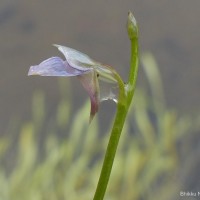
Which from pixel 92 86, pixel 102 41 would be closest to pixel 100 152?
pixel 102 41

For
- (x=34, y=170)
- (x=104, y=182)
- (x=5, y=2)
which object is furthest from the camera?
(x=5, y=2)

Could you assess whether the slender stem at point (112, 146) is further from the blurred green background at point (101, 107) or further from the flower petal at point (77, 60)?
the blurred green background at point (101, 107)

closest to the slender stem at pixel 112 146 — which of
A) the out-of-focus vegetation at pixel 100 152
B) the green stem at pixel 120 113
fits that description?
the green stem at pixel 120 113

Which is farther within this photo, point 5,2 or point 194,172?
point 5,2

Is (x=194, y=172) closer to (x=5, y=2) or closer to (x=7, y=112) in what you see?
(x=7, y=112)

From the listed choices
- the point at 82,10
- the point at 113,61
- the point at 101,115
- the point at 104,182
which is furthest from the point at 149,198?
the point at 104,182

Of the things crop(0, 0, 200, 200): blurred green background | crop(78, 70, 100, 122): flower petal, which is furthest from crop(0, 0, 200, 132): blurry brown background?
crop(78, 70, 100, 122): flower petal

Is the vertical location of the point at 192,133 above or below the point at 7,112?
below

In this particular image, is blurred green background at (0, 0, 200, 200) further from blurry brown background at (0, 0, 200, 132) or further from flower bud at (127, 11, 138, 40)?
flower bud at (127, 11, 138, 40)
